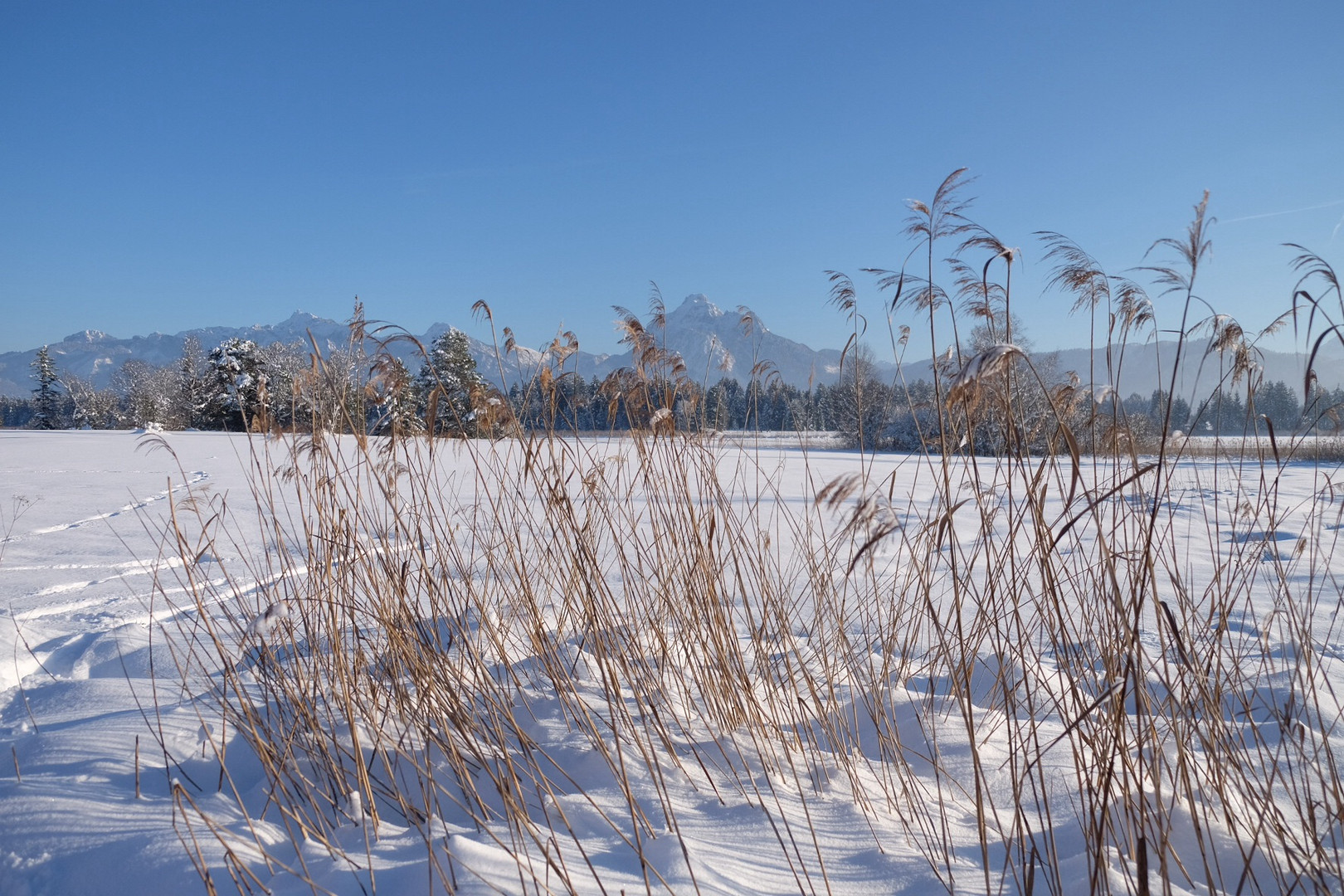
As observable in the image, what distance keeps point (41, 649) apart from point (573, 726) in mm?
2045

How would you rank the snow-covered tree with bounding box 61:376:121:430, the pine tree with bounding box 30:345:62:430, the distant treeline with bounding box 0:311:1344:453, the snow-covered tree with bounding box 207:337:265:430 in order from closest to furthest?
the distant treeline with bounding box 0:311:1344:453, the snow-covered tree with bounding box 207:337:265:430, the pine tree with bounding box 30:345:62:430, the snow-covered tree with bounding box 61:376:121:430

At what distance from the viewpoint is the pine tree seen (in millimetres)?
32625

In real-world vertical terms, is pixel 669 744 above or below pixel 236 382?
below

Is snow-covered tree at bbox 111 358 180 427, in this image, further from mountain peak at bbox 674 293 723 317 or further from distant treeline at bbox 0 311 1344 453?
distant treeline at bbox 0 311 1344 453

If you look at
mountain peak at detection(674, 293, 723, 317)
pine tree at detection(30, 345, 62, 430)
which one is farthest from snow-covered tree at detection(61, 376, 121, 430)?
mountain peak at detection(674, 293, 723, 317)

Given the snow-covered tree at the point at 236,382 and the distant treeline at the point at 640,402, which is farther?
the snow-covered tree at the point at 236,382

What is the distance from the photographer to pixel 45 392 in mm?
33750

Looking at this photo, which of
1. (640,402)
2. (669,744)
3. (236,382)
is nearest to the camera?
(669,744)

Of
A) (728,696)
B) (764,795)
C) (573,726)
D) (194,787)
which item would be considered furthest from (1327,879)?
(194,787)

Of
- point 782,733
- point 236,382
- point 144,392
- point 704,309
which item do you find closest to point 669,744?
point 782,733

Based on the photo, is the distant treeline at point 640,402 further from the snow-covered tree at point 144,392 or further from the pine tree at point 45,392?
the pine tree at point 45,392

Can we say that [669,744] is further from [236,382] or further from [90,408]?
[90,408]

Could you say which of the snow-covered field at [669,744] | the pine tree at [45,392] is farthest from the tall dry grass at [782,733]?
the pine tree at [45,392]

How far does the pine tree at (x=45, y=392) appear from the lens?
3262 centimetres
